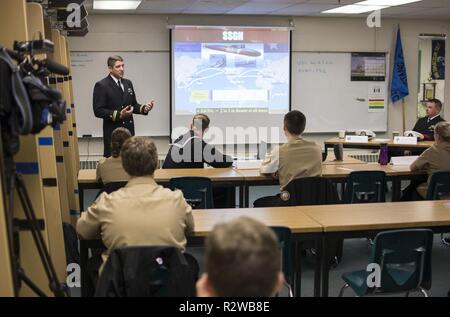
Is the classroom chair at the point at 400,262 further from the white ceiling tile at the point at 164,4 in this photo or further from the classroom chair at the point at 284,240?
the white ceiling tile at the point at 164,4

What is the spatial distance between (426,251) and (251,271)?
1.87m

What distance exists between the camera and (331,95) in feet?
28.8

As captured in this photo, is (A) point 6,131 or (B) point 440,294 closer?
(A) point 6,131

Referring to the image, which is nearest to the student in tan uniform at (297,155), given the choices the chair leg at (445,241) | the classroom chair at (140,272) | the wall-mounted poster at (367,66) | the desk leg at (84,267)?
the desk leg at (84,267)

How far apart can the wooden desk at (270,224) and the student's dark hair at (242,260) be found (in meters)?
1.37

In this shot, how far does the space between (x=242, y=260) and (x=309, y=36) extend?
7.68 metres

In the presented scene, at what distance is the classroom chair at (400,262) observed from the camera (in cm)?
280

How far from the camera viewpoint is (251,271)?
1.34 m

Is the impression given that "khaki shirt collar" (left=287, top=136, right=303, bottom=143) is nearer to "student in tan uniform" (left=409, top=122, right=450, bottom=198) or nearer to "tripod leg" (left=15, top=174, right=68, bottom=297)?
"student in tan uniform" (left=409, top=122, right=450, bottom=198)

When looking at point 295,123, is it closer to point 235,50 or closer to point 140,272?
point 140,272

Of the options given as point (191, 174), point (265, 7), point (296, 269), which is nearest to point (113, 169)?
point (191, 174)

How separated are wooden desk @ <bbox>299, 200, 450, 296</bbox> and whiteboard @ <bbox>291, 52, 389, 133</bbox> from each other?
206 inches

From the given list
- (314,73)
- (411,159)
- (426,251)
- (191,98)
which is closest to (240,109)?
→ (191,98)
